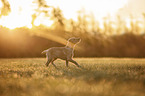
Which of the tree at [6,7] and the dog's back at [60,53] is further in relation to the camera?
the tree at [6,7]

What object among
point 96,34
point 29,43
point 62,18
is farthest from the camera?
point 96,34

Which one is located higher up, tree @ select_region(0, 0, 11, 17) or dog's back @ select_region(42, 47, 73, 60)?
tree @ select_region(0, 0, 11, 17)

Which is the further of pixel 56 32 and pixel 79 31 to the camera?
pixel 79 31

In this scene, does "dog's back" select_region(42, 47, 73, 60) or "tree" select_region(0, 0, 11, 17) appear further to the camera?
"tree" select_region(0, 0, 11, 17)

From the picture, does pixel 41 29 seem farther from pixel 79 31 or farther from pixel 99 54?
pixel 99 54

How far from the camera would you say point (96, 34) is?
27406 millimetres

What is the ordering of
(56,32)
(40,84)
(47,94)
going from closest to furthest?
(47,94) < (40,84) < (56,32)

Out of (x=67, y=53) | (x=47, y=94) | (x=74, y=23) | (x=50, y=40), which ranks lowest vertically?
(x=47, y=94)

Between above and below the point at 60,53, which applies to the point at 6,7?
above

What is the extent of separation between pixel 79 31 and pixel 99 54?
15.0 ft

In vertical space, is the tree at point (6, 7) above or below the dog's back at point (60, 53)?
above

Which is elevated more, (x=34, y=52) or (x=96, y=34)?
(x=96, y=34)

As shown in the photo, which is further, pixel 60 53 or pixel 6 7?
pixel 6 7

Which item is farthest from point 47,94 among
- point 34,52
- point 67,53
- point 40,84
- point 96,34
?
point 96,34
